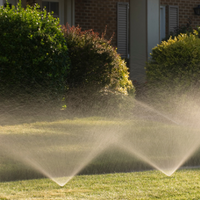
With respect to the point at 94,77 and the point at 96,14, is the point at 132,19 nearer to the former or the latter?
the point at 96,14

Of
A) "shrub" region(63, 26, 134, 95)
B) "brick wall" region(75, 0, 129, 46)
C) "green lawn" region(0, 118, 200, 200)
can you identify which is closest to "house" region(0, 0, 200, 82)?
"brick wall" region(75, 0, 129, 46)

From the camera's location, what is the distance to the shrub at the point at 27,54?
6.35 meters

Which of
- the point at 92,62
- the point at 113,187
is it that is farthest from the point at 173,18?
the point at 113,187

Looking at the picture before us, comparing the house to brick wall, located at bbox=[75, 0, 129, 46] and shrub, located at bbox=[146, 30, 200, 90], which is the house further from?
shrub, located at bbox=[146, 30, 200, 90]

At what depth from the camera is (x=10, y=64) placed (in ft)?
20.8

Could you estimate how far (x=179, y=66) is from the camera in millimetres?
8211

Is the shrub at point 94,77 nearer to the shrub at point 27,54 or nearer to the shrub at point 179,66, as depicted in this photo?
the shrub at point 27,54

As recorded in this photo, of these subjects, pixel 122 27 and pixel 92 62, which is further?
pixel 122 27

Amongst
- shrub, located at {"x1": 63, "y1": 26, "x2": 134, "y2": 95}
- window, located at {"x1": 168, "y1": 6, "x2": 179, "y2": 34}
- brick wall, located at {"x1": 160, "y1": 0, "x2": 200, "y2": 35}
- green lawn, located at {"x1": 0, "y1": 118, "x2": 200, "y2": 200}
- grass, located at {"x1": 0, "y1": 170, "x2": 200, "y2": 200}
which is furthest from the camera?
brick wall, located at {"x1": 160, "y1": 0, "x2": 200, "y2": 35}

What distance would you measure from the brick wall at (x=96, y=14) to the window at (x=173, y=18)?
7.92 feet

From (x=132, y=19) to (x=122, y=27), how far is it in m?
2.86

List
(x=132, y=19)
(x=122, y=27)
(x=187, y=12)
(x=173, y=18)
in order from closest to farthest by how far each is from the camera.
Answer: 1. (x=132, y=19)
2. (x=122, y=27)
3. (x=173, y=18)
4. (x=187, y=12)

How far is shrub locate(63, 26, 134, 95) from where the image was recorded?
7.29 m

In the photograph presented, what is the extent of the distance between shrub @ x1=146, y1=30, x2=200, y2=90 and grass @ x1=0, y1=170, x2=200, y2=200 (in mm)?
4687
